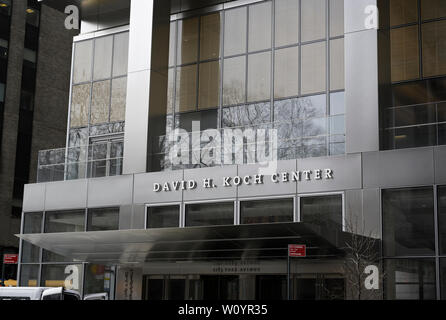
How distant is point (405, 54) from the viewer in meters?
25.2

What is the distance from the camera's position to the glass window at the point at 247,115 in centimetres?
2788

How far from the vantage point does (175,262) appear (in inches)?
1089

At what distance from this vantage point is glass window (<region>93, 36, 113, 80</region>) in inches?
1310

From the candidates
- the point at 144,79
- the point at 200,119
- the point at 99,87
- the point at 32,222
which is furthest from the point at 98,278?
the point at 99,87

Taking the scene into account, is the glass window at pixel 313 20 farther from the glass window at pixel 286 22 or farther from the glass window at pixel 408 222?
the glass window at pixel 408 222

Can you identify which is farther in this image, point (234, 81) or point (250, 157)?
point (234, 81)

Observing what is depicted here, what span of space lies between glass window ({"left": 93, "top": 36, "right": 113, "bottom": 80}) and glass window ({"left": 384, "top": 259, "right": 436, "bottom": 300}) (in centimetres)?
1783

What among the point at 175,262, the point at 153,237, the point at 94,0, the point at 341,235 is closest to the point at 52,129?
the point at 94,0

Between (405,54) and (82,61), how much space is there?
1696 cm

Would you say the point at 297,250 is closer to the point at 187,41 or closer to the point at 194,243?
the point at 194,243

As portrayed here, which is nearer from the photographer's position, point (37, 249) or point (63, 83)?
point (37, 249)
